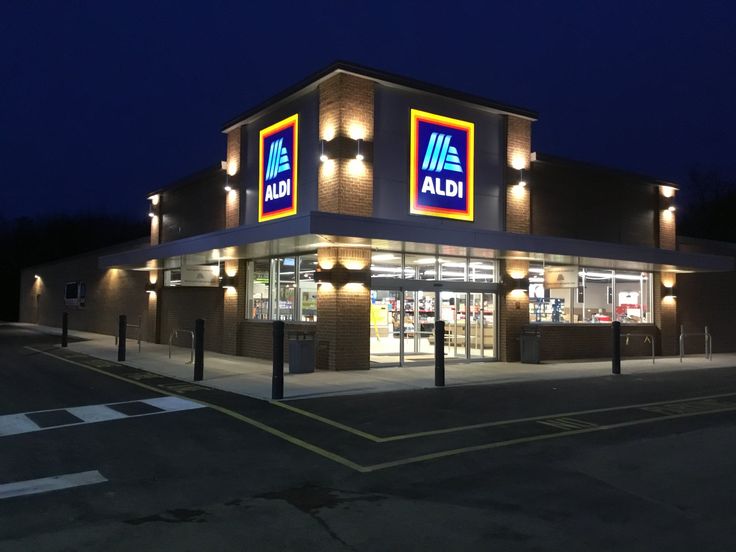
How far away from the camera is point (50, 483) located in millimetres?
6410

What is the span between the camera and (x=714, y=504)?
5863 millimetres

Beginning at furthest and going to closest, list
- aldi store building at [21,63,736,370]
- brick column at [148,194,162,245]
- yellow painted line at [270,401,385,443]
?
brick column at [148,194,162,245]
aldi store building at [21,63,736,370]
yellow painted line at [270,401,385,443]

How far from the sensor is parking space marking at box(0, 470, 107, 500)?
20.1 ft

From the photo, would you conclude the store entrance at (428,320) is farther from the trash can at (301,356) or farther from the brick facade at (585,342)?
the trash can at (301,356)

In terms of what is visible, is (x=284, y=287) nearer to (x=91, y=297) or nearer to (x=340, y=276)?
(x=340, y=276)

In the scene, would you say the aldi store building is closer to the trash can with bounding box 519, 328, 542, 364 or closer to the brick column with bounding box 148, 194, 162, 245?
the trash can with bounding box 519, 328, 542, 364

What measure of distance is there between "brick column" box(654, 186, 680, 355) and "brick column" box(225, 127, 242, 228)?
50.2 ft

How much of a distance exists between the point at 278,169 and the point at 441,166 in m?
4.76

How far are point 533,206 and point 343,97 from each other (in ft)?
25.1

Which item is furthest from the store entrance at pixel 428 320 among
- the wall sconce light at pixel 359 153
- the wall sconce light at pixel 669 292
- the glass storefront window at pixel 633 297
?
the wall sconce light at pixel 669 292

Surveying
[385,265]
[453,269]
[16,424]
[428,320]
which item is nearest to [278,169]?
[385,265]

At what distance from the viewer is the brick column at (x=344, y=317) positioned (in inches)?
650

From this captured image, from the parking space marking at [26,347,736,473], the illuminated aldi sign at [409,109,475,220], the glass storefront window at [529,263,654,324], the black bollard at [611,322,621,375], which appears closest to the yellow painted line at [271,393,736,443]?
the parking space marking at [26,347,736,473]

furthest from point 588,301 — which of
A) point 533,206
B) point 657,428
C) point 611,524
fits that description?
point 611,524
